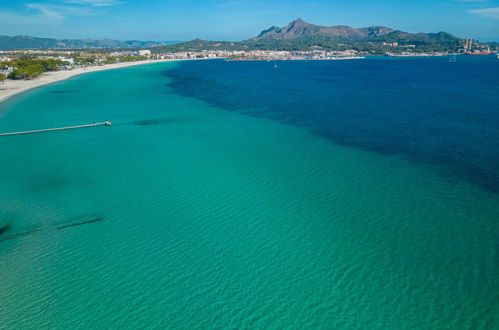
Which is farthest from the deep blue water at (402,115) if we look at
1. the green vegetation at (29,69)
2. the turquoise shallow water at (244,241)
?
the green vegetation at (29,69)

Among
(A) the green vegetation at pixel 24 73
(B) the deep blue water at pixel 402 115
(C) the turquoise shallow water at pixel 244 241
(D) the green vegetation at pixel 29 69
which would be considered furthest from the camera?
(D) the green vegetation at pixel 29 69

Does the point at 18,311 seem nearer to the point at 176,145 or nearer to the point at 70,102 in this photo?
the point at 176,145

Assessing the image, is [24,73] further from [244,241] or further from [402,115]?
[244,241]

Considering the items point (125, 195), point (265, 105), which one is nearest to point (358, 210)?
point (125, 195)

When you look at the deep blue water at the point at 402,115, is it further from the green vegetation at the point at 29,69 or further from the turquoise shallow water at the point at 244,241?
the green vegetation at the point at 29,69

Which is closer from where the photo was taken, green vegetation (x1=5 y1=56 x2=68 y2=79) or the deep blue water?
the deep blue water

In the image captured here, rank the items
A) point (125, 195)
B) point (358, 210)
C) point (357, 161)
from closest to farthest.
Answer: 1. point (358, 210)
2. point (125, 195)
3. point (357, 161)

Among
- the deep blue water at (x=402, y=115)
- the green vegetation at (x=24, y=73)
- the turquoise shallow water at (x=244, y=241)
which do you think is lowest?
the turquoise shallow water at (x=244, y=241)

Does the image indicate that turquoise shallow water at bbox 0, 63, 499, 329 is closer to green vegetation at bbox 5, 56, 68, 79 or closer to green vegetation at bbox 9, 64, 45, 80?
green vegetation at bbox 9, 64, 45, 80

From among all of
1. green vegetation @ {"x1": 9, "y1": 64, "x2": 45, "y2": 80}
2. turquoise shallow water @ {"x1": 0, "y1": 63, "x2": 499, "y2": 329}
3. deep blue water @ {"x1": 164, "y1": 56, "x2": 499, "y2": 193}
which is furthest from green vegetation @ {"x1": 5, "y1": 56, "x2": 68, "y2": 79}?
turquoise shallow water @ {"x1": 0, "y1": 63, "x2": 499, "y2": 329}
